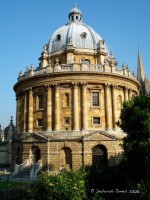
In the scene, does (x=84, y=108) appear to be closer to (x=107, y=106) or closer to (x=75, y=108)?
(x=75, y=108)

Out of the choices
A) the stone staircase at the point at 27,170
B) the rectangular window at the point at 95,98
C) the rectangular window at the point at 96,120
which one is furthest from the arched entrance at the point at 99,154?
the stone staircase at the point at 27,170

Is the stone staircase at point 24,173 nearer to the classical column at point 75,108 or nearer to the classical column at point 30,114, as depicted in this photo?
the classical column at point 30,114

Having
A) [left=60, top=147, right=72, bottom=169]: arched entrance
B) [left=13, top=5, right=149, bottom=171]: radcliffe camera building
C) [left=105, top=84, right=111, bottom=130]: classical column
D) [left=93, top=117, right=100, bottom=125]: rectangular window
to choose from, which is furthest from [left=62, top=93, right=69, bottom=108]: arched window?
[left=60, top=147, right=72, bottom=169]: arched entrance

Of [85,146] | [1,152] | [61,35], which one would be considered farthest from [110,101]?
[1,152]

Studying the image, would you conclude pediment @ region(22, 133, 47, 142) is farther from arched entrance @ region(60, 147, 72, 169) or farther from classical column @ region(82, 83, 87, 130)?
classical column @ region(82, 83, 87, 130)

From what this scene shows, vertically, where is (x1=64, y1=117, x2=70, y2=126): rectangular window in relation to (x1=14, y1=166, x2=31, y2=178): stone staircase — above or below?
above

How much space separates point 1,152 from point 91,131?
35583mm

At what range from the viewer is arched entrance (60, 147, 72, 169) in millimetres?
44103

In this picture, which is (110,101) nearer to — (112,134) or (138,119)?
(112,134)

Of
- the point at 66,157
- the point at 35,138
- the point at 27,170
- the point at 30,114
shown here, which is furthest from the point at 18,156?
the point at 66,157

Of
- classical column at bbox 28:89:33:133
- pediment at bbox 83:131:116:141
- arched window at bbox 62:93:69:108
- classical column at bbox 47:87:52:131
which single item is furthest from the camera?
classical column at bbox 28:89:33:133

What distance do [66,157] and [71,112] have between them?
273 inches

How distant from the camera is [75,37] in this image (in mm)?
54719

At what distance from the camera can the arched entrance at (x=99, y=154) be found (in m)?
44.3
